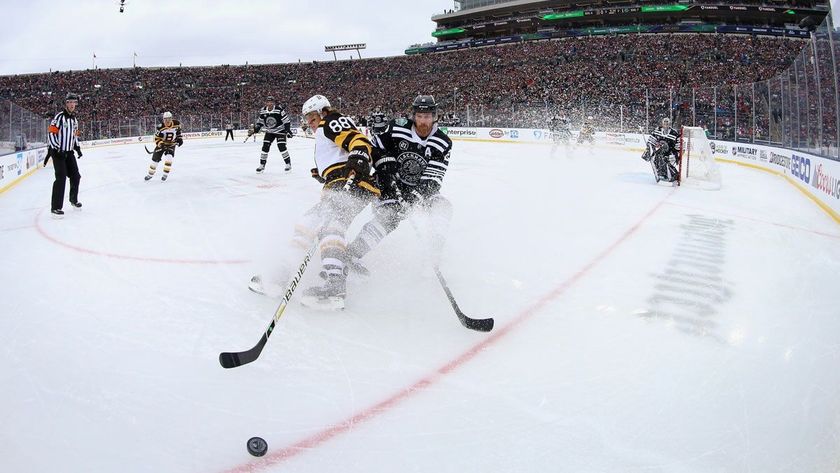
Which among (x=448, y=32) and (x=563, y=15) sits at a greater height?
(x=448, y=32)

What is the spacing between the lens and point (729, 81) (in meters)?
26.5

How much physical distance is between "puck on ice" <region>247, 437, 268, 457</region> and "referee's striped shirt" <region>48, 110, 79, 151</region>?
19.6 feet

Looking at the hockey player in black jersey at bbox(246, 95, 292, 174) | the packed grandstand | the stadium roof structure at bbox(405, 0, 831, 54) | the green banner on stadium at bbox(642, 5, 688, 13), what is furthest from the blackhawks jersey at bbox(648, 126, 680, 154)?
the green banner on stadium at bbox(642, 5, 688, 13)

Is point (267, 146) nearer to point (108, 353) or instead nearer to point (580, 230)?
point (580, 230)

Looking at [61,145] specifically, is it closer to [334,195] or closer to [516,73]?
[334,195]

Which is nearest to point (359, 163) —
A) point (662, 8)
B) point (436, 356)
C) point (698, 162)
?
point (436, 356)

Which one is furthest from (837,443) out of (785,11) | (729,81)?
(785,11)

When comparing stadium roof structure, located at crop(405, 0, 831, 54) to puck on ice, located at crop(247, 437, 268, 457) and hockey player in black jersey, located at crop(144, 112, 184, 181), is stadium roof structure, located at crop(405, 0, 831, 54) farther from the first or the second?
puck on ice, located at crop(247, 437, 268, 457)

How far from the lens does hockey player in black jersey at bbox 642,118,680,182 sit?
9477 millimetres

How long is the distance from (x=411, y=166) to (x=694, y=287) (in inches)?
86.6

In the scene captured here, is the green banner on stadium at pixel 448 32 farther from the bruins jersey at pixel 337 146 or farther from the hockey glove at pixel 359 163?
the hockey glove at pixel 359 163

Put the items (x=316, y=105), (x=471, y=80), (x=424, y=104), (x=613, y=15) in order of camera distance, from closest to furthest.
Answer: (x=424, y=104)
(x=316, y=105)
(x=471, y=80)
(x=613, y=15)

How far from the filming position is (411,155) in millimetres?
3701

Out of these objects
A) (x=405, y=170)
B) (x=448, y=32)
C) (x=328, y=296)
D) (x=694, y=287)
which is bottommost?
(x=694, y=287)
